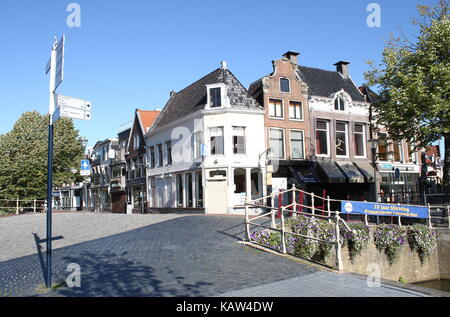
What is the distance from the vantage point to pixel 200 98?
28.7 metres

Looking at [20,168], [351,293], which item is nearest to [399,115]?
[351,293]

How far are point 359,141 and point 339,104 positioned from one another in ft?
11.3

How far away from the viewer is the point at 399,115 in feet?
68.2

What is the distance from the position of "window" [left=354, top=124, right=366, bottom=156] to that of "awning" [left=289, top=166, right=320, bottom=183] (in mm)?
5183

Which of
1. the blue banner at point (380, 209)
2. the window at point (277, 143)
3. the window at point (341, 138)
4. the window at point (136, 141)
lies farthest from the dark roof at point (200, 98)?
the blue banner at point (380, 209)

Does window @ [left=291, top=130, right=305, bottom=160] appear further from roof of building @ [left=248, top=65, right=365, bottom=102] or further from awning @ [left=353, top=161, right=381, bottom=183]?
awning @ [left=353, top=161, right=381, bottom=183]

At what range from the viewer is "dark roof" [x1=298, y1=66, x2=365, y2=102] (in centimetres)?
3023

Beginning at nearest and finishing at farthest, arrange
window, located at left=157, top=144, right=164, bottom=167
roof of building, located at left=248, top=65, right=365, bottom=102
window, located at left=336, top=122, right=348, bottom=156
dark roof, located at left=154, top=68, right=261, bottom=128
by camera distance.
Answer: dark roof, located at left=154, top=68, right=261, bottom=128 < window, located at left=336, top=122, right=348, bottom=156 < roof of building, located at left=248, top=65, right=365, bottom=102 < window, located at left=157, top=144, right=164, bottom=167

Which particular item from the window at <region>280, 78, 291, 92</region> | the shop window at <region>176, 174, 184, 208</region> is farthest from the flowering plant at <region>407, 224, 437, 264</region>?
the shop window at <region>176, 174, 184, 208</region>

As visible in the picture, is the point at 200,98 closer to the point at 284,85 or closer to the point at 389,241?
the point at 284,85

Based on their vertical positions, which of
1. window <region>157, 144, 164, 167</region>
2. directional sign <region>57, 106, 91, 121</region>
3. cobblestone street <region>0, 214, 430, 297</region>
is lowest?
cobblestone street <region>0, 214, 430, 297</region>

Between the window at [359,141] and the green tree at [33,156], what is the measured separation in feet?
92.6
